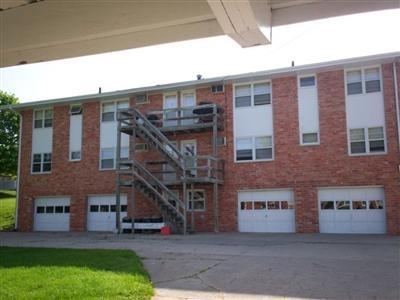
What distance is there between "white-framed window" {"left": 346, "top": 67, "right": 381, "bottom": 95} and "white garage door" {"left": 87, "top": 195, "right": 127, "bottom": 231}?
43.6 ft

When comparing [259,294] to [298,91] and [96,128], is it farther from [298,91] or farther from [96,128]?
[96,128]

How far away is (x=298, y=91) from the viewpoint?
22.6 metres

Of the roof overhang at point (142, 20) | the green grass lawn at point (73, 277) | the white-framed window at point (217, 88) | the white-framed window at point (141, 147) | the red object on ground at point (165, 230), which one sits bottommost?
the green grass lawn at point (73, 277)

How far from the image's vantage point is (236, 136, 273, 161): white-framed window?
22812 mm

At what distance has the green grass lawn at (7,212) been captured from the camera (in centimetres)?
2908

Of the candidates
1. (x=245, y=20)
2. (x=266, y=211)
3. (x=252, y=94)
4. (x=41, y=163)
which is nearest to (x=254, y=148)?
(x=252, y=94)

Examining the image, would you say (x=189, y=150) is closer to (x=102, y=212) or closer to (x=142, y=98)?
(x=142, y=98)

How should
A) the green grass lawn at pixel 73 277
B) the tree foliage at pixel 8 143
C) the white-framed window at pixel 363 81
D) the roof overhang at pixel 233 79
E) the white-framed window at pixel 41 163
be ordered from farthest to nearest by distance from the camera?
the tree foliage at pixel 8 143 → the white-framed window at pixel 41 163 → the white-framed window at pixel 363 81 → the roof overhang at pixel 233 79 → the green grass lawn at pixel 73 277

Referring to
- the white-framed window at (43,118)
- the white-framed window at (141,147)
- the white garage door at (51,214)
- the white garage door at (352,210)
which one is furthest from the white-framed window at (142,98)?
the white garage door at (352,210)

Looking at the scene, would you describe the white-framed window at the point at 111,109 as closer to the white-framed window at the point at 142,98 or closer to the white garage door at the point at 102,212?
the white-framed window at the point at 142,98

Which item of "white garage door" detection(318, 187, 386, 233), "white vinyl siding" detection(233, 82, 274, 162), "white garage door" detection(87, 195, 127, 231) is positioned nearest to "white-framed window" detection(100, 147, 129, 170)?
"white garage door" detection(87, 195, 127, 231)

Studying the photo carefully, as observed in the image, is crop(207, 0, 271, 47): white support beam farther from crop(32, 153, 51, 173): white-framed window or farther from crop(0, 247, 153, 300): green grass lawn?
crop(32, 153, 51, 173): white-framed window

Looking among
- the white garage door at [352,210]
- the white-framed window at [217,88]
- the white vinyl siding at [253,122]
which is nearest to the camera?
the white garage door at [352,210]

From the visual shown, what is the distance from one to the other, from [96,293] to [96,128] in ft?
66.5
